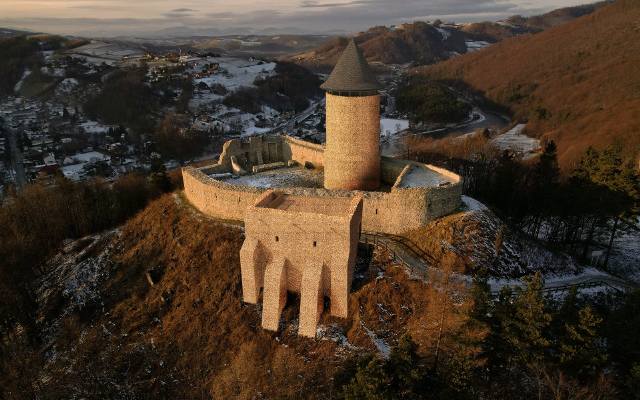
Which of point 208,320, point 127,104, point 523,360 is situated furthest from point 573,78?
point 127,104

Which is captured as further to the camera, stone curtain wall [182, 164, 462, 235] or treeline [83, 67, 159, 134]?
treeline [83, 67, 159, 134]

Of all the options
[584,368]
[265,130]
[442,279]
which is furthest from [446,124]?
[584,368]

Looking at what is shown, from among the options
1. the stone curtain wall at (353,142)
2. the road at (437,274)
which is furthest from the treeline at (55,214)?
the road at (437,274)

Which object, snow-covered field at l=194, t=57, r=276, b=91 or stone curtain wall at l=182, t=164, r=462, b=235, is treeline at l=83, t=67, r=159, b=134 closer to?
snow-covered field at l=194, t=57, r=276, b=91

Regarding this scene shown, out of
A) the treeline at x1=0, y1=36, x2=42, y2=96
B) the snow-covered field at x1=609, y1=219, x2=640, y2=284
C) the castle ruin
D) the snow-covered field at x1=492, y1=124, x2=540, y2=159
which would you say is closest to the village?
the treeline at x1=0, y1=36, x2=42, y2=96

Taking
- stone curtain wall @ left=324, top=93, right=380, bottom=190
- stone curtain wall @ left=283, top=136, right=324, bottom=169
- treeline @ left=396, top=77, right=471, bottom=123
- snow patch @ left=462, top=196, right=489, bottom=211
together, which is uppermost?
stone curtain wall @ left=324, top=93, right=380, bottom=190

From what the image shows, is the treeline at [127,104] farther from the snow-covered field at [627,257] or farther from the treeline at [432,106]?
the snow-covered field at [627,257]

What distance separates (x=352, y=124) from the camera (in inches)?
974

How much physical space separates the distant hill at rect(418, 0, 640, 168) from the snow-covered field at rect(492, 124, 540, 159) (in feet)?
7.17

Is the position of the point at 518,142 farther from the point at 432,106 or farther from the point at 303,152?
the point at 303,152

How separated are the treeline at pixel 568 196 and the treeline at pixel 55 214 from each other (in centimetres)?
2459

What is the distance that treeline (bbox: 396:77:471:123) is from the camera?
79.6 meters

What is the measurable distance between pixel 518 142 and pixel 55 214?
60769mm

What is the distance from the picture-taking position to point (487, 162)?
37938mm
